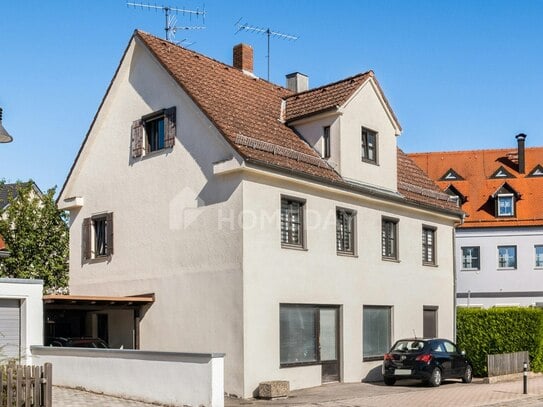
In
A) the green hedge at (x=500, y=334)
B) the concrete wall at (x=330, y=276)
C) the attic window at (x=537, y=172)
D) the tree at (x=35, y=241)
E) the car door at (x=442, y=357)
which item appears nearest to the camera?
the concrete wall at (x=330, y=276)

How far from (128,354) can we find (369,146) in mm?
11459

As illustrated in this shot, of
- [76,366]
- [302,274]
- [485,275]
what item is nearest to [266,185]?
[302,274]

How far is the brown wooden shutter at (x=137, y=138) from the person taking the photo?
964 inches

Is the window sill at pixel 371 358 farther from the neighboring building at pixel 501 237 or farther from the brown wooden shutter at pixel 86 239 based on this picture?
the neighboring building at pixel 501 237

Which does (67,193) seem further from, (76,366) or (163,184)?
(76,366)

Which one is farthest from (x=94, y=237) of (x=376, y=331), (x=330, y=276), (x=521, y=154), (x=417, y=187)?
(x=521, y=154)

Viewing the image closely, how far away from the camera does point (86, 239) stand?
1038 inches

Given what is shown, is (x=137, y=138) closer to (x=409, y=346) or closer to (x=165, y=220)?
(x=165, y=220)

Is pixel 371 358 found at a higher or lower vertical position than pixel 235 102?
lower

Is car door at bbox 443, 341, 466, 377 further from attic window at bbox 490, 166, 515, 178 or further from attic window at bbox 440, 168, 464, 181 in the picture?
attic window at bbox 490, 166, 515, 178

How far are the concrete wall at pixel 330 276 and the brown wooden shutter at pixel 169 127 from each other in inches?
143

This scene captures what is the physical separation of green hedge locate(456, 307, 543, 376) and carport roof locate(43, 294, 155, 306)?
11.7 m

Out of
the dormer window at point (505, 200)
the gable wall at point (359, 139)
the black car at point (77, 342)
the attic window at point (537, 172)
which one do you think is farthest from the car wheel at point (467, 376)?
the attic window at point (537, 172)

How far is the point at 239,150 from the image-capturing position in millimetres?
20500
